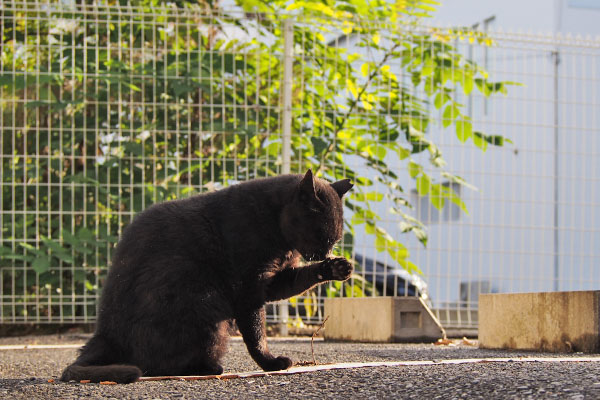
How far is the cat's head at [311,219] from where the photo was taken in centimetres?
351

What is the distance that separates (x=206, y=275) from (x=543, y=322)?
2099mm

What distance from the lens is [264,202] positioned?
3566 mm

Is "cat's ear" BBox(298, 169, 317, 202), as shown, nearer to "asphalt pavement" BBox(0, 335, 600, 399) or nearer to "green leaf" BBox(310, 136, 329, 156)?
"asphalt pavement" BBox(0, 335, 600, 399)

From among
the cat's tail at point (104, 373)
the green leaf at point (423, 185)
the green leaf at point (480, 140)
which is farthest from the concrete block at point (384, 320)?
the cat's tail at point (104, 373)

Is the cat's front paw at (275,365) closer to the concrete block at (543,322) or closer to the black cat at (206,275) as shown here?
the black cat at (206,275)

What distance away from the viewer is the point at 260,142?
6441 millimetres

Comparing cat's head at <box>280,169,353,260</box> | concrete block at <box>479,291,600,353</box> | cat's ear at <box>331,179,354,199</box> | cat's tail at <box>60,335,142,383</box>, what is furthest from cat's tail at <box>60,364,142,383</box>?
concrete block at <box>479,291,600,353</box>

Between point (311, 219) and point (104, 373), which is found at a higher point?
point (311, 219)

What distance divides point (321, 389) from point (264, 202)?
39.7 inches

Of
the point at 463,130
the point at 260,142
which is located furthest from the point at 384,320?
the point at 463,130

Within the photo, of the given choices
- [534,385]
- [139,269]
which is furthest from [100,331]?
[534,385]

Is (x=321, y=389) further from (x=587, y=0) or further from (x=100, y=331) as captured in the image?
(x=587, y=0)

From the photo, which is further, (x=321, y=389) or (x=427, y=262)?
(x=427, y=262)

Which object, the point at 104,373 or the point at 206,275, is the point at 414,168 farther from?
the point at 104,373
